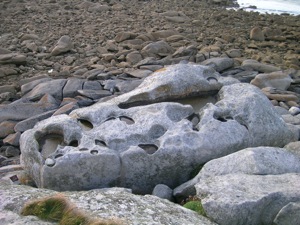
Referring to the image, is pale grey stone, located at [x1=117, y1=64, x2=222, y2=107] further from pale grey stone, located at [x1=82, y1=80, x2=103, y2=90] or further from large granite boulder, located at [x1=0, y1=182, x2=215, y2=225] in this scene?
pale grey stone, located at [x1=82, y1=80, x2=103, y2=90]

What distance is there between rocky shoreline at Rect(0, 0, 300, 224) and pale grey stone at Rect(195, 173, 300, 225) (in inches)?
0.5

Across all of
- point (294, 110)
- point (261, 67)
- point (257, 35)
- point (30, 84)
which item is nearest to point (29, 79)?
point (30, 84)

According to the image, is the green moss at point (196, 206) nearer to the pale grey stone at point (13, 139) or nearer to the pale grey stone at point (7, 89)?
the pale grey stone at point (13, 139)

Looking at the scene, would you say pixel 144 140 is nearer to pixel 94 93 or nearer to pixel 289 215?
pixel 289 215

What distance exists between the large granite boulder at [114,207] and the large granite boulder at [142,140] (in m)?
1.59

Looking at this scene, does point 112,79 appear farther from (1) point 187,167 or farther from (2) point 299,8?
(2) point 299,8

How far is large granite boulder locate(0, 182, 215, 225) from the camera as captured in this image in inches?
217

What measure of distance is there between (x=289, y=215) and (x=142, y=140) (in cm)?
292

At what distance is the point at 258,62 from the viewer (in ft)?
58.1

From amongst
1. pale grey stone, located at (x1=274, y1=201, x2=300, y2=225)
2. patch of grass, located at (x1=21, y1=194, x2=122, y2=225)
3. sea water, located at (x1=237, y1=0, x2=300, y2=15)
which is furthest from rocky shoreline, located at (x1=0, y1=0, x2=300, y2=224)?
sea water, located at (x1=237, y1=0, x2=300, y2=15)

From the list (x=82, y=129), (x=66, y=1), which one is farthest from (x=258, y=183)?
(x=66, y=1)

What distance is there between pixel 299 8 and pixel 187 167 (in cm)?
3519

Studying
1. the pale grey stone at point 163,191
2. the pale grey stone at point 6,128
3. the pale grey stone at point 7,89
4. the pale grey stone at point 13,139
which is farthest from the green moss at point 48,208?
the pale grey stone at point 7,89

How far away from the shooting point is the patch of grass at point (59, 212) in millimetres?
5328
